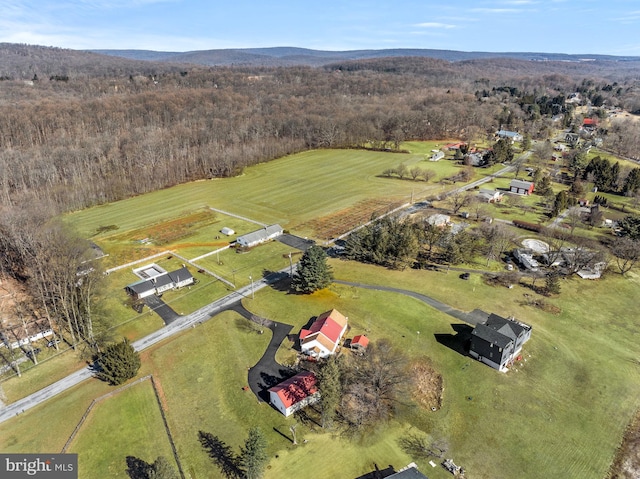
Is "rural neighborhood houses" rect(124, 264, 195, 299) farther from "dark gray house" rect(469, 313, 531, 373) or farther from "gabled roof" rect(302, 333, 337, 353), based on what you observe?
"dark gray house" rect(469, 313, 531, 373)

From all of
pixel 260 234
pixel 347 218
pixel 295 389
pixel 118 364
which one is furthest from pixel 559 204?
pixel 118 364

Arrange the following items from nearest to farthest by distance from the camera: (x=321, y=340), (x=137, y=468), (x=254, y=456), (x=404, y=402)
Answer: (x=254, y=456) < (x=137, y=468) < (x=404, y=402) < (x=321, y=340)

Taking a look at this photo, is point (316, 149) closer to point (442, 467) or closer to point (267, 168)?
point (267, 168)

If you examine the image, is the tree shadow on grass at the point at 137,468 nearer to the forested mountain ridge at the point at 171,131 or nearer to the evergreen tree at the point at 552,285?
the evergreen tree at the point at 552,285

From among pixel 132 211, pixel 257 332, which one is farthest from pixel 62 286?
pixel 132 211

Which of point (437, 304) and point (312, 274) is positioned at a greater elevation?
point (312, 274)

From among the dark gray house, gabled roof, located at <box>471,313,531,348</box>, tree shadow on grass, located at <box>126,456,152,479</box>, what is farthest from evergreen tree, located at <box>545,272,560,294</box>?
tree shadow on grass, located at <box>126,456,152,479</box>

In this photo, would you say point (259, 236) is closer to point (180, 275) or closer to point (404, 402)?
point (180, 275)

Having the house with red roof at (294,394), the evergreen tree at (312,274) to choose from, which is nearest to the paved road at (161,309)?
the evergreen tree at (312,274)
